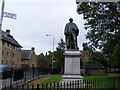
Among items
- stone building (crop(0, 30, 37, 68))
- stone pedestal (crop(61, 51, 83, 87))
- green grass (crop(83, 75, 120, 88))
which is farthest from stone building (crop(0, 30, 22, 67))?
stone pedestal (crop(61, 51, 83, 87))

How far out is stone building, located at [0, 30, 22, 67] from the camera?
4733 centimetres

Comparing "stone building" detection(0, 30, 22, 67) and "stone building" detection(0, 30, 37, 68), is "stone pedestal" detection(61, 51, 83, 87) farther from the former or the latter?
"stone building" detection(0, 30, 22, 67)

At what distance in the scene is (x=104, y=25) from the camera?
18.0 m

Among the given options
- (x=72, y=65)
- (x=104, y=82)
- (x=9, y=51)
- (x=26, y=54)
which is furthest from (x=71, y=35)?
(x=26, y=54)

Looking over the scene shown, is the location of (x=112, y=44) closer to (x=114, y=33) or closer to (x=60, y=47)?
(x=114, y=33)

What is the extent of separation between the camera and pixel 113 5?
59.4 ft

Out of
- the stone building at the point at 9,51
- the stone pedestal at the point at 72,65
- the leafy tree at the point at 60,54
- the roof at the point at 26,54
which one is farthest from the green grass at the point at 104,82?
the roof at the point at 26,54

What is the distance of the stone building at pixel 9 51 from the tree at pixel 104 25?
30046 millimetres

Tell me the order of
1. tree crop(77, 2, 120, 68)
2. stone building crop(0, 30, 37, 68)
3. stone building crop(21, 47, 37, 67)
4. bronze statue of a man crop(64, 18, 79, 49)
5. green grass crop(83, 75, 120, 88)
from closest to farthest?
green grass crop(83, 75, 120, 88) < bronze statue of a man crop(64, 18, 79, 49) < tree crop(77, 2, 120, 68) < stone building crop(0, 30, 37, 68) < stone building crop(21, 47, 37, 67)

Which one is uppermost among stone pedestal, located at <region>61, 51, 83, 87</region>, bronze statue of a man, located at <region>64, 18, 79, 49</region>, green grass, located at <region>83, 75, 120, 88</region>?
bronze statue of a man, located at <region>64, 18, 79, 49</region>

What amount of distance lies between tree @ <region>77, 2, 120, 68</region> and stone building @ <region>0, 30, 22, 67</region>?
30046 millimetres

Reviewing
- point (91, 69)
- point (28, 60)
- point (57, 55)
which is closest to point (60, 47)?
point (57, 55)

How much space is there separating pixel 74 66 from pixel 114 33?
5997 mm

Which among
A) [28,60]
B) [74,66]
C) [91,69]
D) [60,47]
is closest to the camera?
[74,66]
